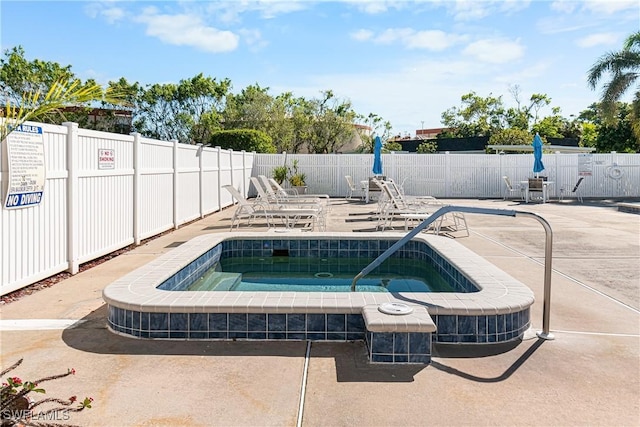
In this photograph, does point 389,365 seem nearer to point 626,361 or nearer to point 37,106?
point 626,361

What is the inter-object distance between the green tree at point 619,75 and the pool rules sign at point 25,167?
22.3 metres

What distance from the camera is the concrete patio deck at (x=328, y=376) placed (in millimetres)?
2539

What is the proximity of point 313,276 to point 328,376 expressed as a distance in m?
3.51

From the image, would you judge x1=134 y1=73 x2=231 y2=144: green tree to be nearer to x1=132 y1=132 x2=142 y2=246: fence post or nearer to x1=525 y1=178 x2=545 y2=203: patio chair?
x1=525 y1=178 x2=545 y2=203: patio chair

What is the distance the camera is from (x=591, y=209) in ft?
49.7

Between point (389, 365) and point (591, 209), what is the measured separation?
1448 centimetres

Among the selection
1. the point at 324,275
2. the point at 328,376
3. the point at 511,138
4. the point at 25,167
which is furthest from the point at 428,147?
the point at 328,376

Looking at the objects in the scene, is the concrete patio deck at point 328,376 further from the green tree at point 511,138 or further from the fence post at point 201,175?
the green tree at point 511,138

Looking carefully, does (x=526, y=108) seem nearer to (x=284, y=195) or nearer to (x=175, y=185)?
(x=284, y=195)

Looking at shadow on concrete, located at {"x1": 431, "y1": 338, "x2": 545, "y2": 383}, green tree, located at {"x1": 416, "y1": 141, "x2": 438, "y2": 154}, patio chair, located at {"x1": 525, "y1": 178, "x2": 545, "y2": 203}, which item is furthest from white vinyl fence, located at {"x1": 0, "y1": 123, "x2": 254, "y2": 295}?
green tree, located at {"x1": 416, "y1": 141, "x2": 438, "y2": 154}

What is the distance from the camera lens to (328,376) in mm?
3043

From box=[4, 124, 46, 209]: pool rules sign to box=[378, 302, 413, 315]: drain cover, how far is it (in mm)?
3719

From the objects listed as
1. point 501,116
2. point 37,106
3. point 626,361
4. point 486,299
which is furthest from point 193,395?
point 501,116

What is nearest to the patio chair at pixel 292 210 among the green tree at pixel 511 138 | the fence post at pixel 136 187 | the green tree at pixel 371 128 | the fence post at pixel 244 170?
the fence post at pixel 136 187
